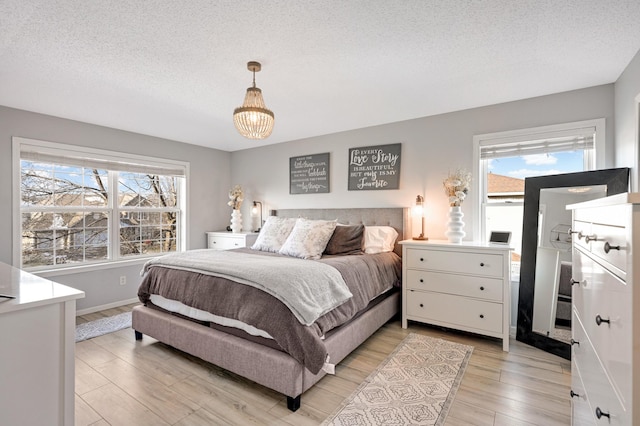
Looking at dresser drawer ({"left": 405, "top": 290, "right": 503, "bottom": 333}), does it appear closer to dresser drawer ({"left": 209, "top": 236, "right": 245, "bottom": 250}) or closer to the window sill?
dresser drawer ({"left": 209, "top": 236, "right": 245, "bottom": 250})

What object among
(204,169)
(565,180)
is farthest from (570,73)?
(204,169)

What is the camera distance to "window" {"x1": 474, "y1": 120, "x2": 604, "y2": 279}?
277 cm

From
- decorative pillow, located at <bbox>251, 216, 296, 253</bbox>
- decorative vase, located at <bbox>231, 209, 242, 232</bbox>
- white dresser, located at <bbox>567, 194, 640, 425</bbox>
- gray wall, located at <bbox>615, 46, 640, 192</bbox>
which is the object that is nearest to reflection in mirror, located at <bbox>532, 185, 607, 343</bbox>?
gray wall, located at <bbox>615, 46, 640, 192</bbox>

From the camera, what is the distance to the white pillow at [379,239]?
3256mm

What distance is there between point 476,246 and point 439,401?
139 centimetres

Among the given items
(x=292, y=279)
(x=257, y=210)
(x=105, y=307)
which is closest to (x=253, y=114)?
(x=292, y=279)

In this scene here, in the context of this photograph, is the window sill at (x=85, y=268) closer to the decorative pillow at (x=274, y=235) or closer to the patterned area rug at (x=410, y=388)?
the decorative pillow at (x=274, y=235)

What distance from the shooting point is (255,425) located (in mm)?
1711

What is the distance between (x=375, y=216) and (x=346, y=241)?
71 cm

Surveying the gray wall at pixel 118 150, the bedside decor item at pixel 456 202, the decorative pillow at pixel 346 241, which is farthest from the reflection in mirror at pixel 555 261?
the gray wall at pixel 118 150

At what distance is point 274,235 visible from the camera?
348 centimetres

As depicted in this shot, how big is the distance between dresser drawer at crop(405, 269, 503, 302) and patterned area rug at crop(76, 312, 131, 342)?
3010 millimetres

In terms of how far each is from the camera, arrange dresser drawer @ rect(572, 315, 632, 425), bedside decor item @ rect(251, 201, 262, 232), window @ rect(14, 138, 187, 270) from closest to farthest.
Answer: dresser drawer @ rect(572, 315, 632, 425), window @ rect(14, 138, 187, 270), bedside decor item @ rect(251, 201, 262, 232)

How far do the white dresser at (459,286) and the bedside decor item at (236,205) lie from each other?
276 centimetres
